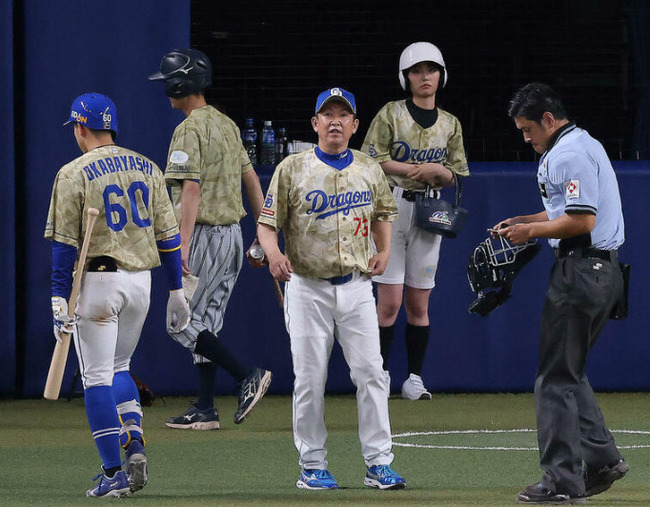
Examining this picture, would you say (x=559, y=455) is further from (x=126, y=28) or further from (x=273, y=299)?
(x=126, y=28)

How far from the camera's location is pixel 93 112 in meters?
6.59

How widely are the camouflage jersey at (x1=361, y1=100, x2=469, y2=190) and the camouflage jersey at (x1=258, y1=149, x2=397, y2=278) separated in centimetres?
294

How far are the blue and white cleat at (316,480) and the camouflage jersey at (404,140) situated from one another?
3432 millimetres

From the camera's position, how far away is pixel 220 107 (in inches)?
438

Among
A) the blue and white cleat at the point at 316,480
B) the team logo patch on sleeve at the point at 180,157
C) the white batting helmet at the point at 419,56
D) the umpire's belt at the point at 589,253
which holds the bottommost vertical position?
the blue and white cleat at the point at 316,480

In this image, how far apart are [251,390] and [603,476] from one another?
251 centimetres

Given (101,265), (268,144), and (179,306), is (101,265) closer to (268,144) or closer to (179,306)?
(179,306)

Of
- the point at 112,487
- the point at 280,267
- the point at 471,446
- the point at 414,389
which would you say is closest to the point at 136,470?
the point at 112,487

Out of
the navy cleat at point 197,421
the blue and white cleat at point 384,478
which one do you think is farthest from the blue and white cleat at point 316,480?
the navy cleat at point 197,421

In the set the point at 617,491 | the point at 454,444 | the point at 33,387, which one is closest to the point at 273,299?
the point at 33,387

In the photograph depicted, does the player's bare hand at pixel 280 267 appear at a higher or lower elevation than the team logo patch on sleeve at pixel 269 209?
lower

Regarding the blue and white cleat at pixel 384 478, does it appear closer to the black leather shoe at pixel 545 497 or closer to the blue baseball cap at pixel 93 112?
the black leather shoe at pixel 545 497

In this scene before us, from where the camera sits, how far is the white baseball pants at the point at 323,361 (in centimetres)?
663

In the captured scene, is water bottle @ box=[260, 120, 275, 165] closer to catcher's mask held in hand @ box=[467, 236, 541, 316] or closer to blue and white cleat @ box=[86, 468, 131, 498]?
catcher's mask held in hand @ box=[467, 236, 541, 316]
